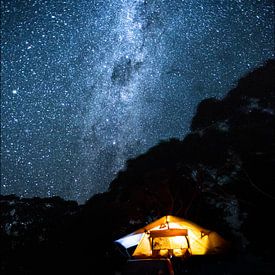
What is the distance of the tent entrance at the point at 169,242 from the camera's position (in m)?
6.10

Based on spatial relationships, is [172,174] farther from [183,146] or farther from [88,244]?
[88,244]

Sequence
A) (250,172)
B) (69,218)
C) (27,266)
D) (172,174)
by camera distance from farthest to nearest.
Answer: (69,218)
(172,174)
(27,266)
(250,172)

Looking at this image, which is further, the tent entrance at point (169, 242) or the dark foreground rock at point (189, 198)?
the dark foreground rock at point (189, 198)

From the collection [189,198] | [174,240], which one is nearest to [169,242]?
[174,240]

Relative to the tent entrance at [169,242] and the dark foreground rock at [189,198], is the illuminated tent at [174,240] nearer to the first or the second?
the tent entrance at [169,242]

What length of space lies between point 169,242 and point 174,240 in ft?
0.41

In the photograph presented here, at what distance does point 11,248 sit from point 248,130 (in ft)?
42.2

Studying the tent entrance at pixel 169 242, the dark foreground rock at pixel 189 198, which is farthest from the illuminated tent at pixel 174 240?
the dark foreground rock at pixel 189 198

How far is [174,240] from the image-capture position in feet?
20.7

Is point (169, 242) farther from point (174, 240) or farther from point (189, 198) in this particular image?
point (189, 198)

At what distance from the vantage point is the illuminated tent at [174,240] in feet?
20.0

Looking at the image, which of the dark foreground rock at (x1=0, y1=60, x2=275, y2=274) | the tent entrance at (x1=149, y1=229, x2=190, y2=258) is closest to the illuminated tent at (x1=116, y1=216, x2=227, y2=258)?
the tent entrance at (x1=149, y1=229, x2=190, y2=258)

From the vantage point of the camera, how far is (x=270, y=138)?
1326 centimetres

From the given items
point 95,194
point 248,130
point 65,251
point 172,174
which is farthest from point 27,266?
point 248,130
